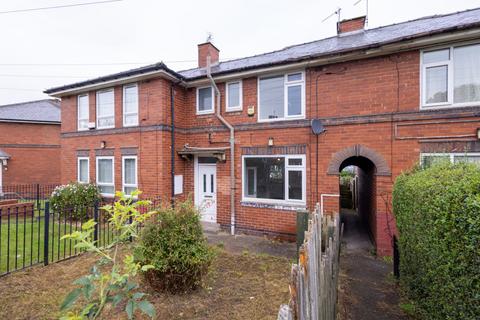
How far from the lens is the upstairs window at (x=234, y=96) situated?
879 cm

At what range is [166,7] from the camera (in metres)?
10.1

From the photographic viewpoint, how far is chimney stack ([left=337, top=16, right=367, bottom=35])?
9.45 m

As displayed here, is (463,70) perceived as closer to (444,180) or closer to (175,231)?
(444,180)

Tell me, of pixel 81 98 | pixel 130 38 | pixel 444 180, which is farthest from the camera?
pixel 130 38

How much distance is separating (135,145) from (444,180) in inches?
362

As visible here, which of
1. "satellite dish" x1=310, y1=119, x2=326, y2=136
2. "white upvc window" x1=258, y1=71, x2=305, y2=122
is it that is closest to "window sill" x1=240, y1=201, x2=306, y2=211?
"satellite dish" x1=310, y1=119, x2=326, y2=136

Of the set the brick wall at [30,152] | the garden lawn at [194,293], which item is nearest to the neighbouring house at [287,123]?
the garden lawn at [194,293]

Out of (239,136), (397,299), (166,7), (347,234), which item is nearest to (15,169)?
(166,7)

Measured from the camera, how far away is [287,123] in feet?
26.0

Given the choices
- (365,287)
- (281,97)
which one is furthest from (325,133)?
(365,287)

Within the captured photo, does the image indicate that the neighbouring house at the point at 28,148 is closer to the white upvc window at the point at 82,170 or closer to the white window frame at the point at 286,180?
the white upvc window at the point at 82,170

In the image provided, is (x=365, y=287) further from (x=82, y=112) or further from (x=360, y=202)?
(x=82, y=112)

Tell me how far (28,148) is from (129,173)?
13776 millimetres

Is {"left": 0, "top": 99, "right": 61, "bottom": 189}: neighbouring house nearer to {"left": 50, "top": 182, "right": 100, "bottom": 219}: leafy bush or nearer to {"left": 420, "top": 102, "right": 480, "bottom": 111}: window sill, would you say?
{"left": 50, "top": 182, "right": 100, "bottom": 219}: leafy bush
